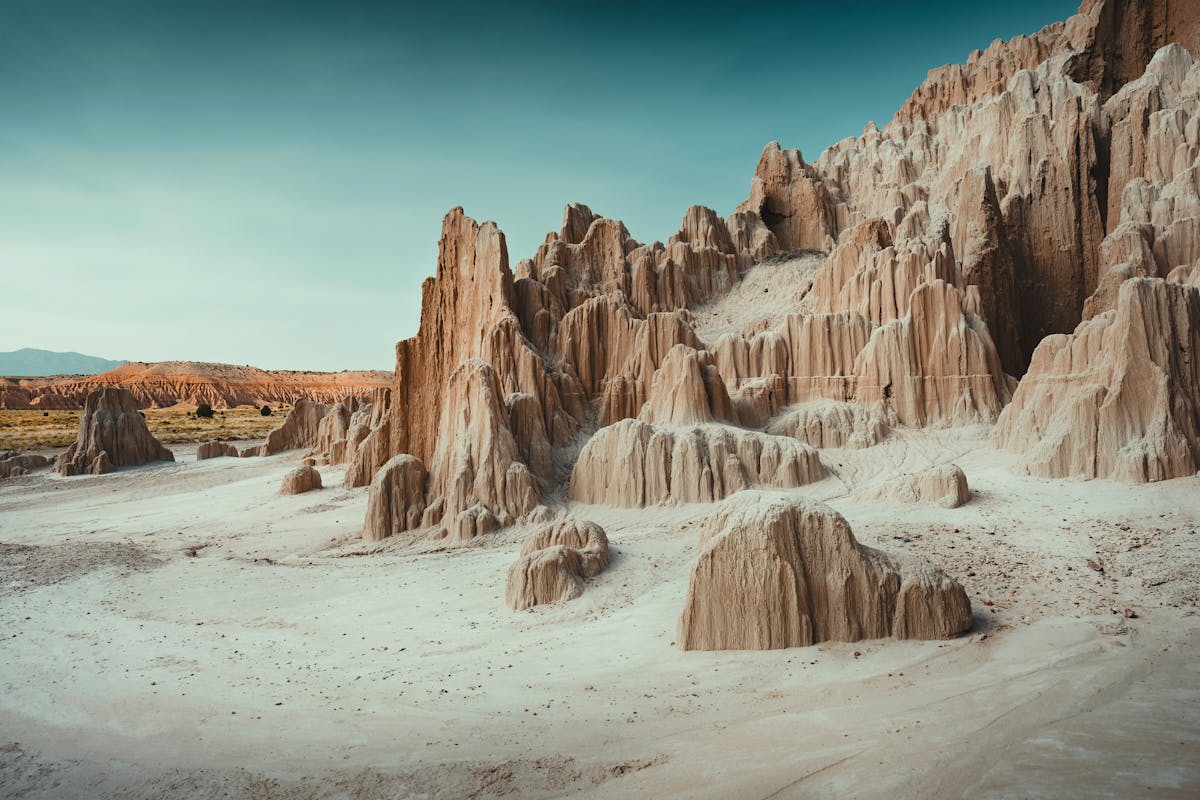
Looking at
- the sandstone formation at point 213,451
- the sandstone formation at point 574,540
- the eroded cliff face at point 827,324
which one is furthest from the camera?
the sandstone formation at point 213,451

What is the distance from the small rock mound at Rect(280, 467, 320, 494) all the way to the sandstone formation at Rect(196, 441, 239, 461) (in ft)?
79.1

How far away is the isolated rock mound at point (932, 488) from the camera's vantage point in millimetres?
17141

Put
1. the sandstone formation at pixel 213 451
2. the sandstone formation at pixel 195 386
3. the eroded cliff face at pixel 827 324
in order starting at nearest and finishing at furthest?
the eroded cliff face at pixel 827 324 < the sandstone formation at pixel 213 451 < the sandstone formation at pixel 195 386

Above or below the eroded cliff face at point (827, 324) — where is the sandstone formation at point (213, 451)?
below

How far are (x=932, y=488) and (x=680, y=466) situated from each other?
8.55 meters

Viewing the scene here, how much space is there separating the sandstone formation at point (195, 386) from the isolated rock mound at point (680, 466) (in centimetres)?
9646

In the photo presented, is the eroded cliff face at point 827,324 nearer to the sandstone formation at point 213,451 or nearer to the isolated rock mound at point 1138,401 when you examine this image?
the isolated rock mound at point 1138,401

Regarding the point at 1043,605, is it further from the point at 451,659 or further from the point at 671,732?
the point at 451,659

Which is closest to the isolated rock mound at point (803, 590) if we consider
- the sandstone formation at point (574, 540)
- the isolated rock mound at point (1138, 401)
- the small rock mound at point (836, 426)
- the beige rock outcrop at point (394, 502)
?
the sandstone formation at point (574, 540)

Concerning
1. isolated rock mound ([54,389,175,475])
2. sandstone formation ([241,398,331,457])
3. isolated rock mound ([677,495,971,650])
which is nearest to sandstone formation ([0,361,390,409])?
sandstone formation ([241,398,331,457])

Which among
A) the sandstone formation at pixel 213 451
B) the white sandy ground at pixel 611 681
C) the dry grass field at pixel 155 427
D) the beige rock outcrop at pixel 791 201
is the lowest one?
the white sandy ground at pixel 611 681

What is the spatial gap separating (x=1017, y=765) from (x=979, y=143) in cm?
4472

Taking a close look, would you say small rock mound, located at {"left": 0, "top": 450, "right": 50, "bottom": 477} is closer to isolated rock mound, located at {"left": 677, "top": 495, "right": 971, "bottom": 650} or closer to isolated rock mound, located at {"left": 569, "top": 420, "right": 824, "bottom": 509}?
isolated rock mound, located at {"left": 569, "top": 420, "right": 824, "bottom": 509}

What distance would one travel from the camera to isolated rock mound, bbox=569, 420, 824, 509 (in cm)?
2342
